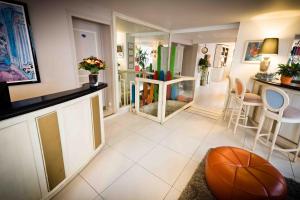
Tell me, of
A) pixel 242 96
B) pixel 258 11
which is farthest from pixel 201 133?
pixel 258 11

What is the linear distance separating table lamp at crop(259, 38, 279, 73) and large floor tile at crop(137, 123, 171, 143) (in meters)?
2.53

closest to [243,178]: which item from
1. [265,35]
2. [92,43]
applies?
[265,35]

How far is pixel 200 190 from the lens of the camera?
5.11 feet

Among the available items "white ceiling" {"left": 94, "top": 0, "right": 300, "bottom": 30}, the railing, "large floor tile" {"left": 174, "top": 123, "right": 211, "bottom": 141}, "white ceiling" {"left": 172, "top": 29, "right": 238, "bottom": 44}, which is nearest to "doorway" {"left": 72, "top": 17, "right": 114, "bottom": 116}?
"white ceiling" {"left": 94, "top": 0, "right": 300, "bottom": 30}

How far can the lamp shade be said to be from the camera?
108 inches

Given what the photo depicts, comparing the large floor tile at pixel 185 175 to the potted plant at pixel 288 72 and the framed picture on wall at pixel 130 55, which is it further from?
the framed picture on wall at pixel 130 55

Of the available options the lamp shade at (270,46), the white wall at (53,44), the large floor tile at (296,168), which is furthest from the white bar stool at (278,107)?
the white wall at (53,44)

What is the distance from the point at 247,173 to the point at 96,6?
3.45 metres

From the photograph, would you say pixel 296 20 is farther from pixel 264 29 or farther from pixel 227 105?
pixel 227 105

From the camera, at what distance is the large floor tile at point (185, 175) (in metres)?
1.64

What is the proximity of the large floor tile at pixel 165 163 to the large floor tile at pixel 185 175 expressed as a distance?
52mm

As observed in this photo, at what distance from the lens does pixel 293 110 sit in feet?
6.56

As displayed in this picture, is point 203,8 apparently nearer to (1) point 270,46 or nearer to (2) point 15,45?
(1) point 270,46

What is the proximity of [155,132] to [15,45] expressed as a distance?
2.55 m
